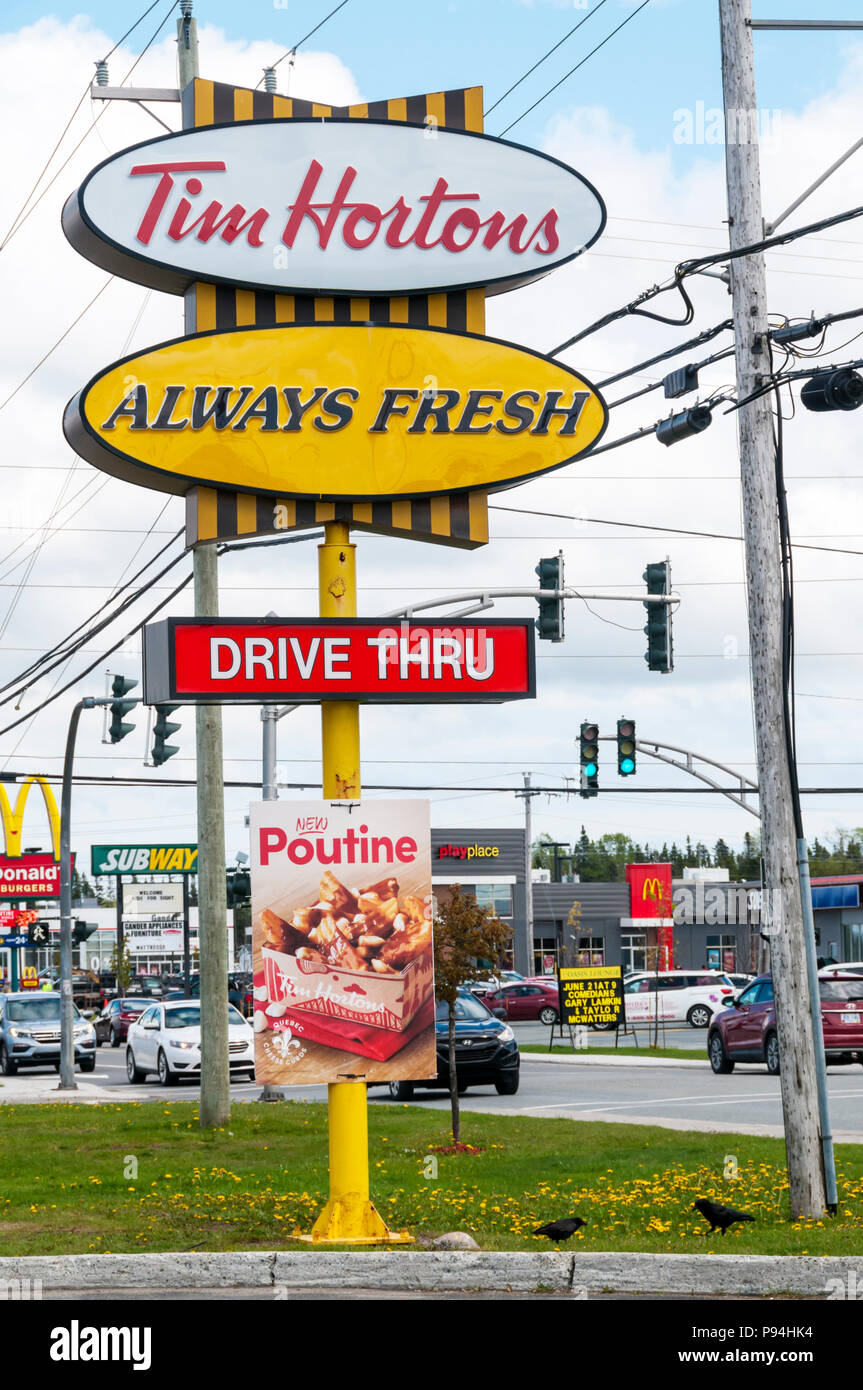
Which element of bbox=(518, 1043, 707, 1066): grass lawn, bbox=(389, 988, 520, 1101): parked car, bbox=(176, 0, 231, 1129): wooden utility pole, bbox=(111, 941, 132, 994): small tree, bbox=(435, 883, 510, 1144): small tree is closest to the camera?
bbox=(435, 883, 510, 1144): small tree

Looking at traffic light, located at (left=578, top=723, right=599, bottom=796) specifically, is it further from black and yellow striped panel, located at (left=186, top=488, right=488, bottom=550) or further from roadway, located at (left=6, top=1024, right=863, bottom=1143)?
black and yellow striped panel, located at (left=186, top=488, right=488, bottom=550)

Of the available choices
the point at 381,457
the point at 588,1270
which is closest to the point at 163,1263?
the point at 588,1270

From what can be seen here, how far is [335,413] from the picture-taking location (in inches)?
493

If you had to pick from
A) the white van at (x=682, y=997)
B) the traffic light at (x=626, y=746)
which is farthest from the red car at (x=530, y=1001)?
the traffic light at (x=626, y=746)

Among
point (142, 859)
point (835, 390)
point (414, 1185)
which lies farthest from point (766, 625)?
point (142, 859)

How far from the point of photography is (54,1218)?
13148mm

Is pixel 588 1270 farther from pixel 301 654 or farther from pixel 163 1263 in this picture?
pixel 301 654

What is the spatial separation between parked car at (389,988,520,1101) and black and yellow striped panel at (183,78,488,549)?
14774mm

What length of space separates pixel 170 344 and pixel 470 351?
2244 millimetres

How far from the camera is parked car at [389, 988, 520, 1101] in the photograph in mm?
26609

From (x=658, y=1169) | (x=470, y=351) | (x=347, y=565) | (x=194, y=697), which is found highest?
(x=470, y=351)

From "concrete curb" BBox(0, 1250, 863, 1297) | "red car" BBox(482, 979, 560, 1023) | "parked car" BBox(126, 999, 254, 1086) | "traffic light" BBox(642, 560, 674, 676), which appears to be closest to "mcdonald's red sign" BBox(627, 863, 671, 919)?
"red car" BBox(482, 979, 560, 1023)

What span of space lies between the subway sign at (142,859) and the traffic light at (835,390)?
51599 millimetres

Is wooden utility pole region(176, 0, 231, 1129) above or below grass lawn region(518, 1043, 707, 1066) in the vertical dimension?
above
